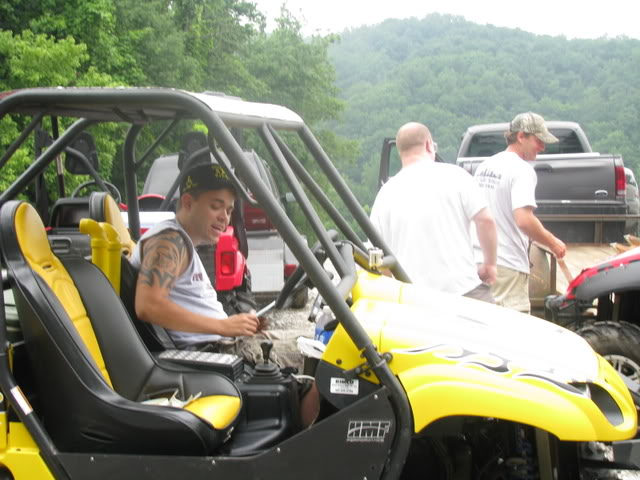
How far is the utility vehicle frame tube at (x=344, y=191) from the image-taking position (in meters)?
3.41

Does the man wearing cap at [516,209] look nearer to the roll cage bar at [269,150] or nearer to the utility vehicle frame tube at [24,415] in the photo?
the roll cage bar at [269,150]

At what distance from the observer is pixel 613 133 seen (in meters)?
25.2

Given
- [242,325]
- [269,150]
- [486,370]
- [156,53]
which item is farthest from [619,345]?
[156,53]

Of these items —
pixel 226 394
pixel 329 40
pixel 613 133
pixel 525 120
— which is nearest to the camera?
pixel 226 394

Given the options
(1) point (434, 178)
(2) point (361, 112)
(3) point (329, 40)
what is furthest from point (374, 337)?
(2) point (361, 112)

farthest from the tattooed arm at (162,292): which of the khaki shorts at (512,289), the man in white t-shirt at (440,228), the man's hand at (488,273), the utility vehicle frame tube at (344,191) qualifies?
the khaki shorts at (512,289)

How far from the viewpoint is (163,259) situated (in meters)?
3.26

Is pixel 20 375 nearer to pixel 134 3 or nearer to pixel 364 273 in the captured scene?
pixel 364 273

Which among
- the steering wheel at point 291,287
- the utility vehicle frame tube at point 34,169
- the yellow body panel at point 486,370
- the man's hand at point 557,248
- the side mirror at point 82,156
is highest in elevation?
the utility vehicle frame tube at point 34,169

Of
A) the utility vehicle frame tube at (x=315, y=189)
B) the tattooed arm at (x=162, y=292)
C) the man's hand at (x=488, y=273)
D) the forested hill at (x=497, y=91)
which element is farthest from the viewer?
the forested hill at (x=497, y=91)

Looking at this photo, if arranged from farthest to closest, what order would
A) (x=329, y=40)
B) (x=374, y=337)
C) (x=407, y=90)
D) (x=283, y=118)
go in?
(x=407, y=90)
(x=329, y=40)
(x=283, y=118)
(x=374, y=337)

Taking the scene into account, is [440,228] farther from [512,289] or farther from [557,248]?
[557,248]

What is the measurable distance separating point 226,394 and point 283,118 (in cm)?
108

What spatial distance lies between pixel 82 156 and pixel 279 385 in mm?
3582
